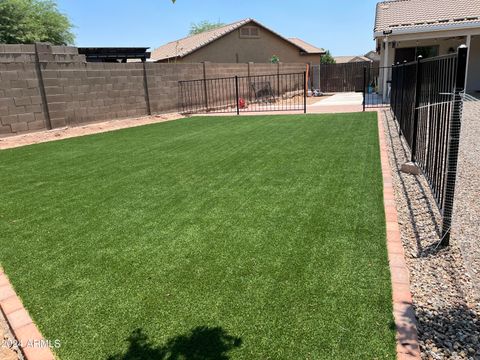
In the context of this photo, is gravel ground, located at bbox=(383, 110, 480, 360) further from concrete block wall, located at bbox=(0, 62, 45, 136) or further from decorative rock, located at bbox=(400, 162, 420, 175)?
concrete block wall, located at bbox=(0, 62, 45, 136)

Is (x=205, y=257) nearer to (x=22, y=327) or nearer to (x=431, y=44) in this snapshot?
(x=22, y=327)

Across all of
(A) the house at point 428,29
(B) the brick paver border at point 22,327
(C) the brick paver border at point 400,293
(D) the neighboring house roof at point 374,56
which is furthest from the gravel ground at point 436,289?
(D) the neighboring house roof at point 374,56

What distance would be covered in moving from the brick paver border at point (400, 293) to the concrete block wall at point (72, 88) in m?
9.08

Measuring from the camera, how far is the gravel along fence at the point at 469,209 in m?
3.01

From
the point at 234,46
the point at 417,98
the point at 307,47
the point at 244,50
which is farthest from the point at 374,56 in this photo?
the point at 417,98

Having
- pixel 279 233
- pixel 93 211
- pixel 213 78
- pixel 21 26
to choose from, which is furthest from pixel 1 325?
pixel 21 26

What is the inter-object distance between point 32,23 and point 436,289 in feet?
117

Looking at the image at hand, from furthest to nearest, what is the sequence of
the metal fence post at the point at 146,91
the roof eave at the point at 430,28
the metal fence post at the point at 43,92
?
the roof eave at the point at 430,28
the metal fence post at the point at 146,91
the metal fence post at the point at 43,92

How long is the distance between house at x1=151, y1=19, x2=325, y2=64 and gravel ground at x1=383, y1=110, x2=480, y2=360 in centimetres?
2508

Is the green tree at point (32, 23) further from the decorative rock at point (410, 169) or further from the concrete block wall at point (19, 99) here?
the decorative rock at point (410, 169)

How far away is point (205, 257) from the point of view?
10.1ft

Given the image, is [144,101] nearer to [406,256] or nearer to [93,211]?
[93,211]

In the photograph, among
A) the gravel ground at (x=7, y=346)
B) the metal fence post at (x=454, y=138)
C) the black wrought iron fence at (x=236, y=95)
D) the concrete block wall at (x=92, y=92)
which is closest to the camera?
the gravel ground at (x=7, y=346)

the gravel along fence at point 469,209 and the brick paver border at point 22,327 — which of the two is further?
the gravel along fence at point 469,209
